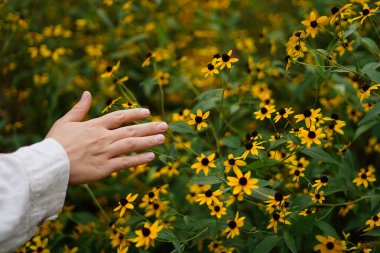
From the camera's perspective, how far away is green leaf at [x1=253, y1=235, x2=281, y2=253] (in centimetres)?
113

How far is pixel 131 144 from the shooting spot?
1.04m

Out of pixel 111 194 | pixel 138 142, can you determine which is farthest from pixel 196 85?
pixel 138 142

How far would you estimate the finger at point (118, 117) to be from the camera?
108cm

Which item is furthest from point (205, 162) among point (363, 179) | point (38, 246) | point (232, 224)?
point (38, 246)

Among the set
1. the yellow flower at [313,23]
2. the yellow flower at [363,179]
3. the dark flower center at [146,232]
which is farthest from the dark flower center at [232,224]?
the yellow flower at [313,23]

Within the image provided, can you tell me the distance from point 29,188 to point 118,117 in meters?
0.29

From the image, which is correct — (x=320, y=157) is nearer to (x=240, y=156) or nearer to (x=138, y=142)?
(x=240, y=156)

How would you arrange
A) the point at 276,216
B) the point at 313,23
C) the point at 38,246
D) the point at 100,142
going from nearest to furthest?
the point at 100,142
the point at 276,216
the point at 313,23
the point at 38,246

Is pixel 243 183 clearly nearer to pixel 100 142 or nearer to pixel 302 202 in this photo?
pixel 302 202

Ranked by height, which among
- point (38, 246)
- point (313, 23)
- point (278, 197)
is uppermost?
point (313, 23)

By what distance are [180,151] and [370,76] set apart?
90 centimetres

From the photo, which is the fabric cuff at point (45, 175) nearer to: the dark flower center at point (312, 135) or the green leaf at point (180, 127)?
the green leaf at point (180, 127)

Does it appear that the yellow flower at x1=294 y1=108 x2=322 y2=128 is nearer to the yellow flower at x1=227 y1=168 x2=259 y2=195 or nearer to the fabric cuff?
the yellow flower at x1=227 y1=168 x2=259 y2=195

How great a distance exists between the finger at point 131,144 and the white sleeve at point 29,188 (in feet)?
0.39
